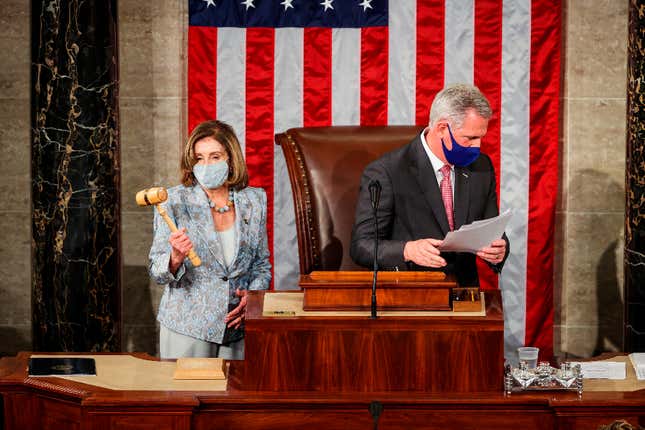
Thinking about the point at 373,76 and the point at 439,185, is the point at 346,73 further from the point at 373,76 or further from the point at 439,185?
the point at 439,185

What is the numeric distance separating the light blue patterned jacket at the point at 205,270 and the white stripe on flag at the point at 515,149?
1976 millimetres

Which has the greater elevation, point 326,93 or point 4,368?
point 326,93

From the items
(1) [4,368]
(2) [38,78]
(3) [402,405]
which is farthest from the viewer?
(2) [38,78]

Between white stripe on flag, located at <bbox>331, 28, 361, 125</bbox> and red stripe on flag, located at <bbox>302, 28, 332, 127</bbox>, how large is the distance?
0.10ft

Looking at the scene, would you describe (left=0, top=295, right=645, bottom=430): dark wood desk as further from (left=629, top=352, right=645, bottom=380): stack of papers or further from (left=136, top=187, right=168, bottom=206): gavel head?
(left=136, top=187, right=168, bottom=206): gavel head

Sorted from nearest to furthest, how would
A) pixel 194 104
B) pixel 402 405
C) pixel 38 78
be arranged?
1. pixel 402 405
2. pixel 38 78
3. pixel 194 104

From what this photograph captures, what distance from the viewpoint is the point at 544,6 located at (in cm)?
585

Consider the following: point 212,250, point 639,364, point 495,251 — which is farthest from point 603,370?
point 212,250

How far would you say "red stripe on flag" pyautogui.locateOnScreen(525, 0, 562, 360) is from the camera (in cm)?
586

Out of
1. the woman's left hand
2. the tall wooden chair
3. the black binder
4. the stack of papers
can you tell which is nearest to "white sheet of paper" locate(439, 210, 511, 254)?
the stack of papers

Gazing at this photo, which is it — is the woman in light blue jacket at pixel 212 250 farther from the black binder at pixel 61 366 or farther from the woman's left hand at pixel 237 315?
the black binder at pixel 61 366

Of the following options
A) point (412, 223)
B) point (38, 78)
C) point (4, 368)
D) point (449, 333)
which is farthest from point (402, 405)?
point (38, 78)

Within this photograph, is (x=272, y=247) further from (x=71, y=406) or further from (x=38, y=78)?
(x=71, y=406)

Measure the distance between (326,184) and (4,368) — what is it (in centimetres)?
192
